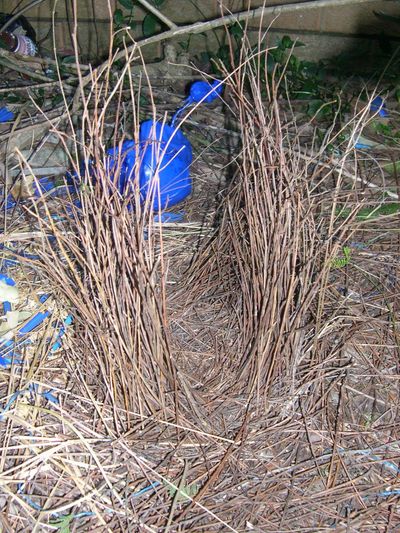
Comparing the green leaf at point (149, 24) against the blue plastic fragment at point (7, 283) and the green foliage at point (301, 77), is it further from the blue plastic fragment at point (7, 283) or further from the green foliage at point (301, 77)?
the blue plastic fragment at point (7, 283)

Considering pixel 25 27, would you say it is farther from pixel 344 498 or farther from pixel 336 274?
pixel 344 498

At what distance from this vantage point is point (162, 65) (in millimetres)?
2906

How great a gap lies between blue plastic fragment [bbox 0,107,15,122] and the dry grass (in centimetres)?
135

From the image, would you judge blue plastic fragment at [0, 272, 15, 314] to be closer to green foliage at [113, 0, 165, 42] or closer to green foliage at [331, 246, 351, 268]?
green foliage at [331, 246, 351, 268]

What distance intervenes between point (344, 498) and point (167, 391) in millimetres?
406

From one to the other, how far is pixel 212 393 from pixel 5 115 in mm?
1701

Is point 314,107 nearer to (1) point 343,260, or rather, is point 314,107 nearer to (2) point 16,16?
Result: (1) point 343,260

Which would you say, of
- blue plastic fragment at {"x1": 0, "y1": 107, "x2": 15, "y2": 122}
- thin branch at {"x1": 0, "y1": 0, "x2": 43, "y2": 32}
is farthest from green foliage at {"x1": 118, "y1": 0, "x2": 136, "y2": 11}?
blue plastic fragment at {"x1": 0, "y1": 107, "x2": 15, "y2": 122}

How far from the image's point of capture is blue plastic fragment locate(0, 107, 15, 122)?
8.14 ft

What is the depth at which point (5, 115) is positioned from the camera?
2.50 metres

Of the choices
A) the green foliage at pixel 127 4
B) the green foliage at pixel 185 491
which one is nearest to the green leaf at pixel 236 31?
the green foliage at pixel 127 4

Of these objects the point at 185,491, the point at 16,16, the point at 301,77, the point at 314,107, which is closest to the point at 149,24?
the point at 16,16

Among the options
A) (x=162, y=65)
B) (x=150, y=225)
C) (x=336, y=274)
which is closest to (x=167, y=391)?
(x=150, y=225)

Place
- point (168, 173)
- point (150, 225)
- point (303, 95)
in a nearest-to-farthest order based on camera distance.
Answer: point (150, 225), point (168, 173), point (303, 95)
